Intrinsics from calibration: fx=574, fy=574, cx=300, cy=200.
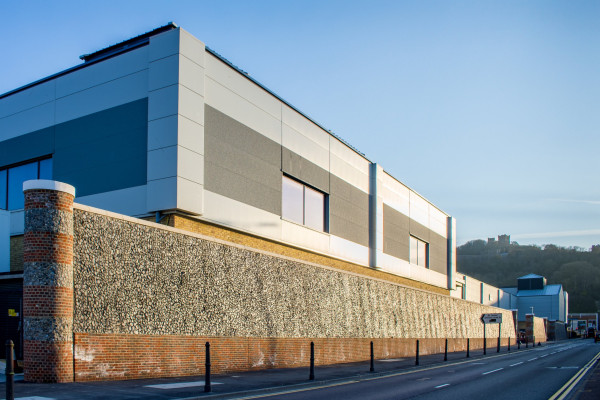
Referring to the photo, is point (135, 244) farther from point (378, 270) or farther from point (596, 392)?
point (378, 270)

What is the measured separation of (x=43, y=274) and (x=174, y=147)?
7921 millimetres

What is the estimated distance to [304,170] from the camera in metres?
28.0

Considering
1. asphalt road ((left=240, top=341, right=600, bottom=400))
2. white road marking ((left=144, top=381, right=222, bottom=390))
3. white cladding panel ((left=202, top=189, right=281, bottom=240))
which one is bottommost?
asphalt road ((left=240, top=341, right=600, bottom=400))

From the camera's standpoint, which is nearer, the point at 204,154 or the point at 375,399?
the point at 375,399

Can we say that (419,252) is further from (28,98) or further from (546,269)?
(546,269)

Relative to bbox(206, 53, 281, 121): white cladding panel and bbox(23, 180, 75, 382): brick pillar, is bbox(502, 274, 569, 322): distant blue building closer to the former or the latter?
bbox(206, 53, 281, 121): white cladding panel

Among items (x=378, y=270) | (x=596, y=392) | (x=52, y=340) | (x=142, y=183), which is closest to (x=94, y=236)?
(x=52, y=340)

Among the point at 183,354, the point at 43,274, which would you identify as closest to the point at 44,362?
the point at 43,274

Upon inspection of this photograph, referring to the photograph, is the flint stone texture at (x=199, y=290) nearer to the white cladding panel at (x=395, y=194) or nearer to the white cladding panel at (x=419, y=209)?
the white cladding panel at (x=395, y=194)

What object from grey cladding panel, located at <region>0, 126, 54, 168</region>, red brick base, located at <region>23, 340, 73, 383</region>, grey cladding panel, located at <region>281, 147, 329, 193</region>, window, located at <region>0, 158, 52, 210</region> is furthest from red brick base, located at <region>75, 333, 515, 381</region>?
grey cladding panel, located at <region>0, 126, 54, 168</region>

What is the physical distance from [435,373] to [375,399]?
9289 millimetres

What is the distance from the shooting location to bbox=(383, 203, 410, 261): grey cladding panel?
36.9 metres

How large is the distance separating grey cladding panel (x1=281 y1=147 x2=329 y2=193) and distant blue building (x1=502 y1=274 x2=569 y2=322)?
97.1 meters

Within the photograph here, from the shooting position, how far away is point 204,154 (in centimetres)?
2117
